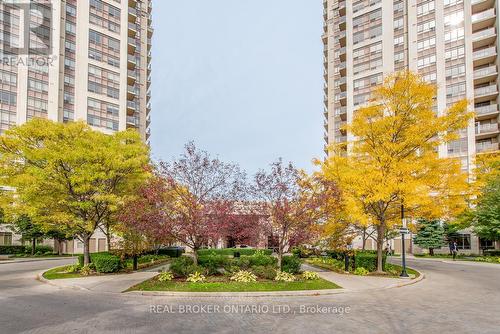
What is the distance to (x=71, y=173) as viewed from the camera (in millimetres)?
24562

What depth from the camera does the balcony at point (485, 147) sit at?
57250 mm

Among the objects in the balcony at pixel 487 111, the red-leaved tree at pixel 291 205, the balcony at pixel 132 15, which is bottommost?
the red-leaved tree at pixel 291 205

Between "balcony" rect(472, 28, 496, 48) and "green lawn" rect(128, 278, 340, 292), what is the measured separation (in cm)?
5585

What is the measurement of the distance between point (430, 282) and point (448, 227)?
3499 centimetres

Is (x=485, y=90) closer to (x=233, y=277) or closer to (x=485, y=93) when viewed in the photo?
(x=485, y=93)

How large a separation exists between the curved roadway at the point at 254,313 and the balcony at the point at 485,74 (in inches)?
1982

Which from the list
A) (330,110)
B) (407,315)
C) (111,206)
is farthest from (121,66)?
(407,315)

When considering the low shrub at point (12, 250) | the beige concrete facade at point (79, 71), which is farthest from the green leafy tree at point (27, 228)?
the beige concrete facade at point (79, 71)

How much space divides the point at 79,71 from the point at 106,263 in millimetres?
46826

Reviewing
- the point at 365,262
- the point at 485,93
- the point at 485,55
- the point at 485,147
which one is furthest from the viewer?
the point at 485,55

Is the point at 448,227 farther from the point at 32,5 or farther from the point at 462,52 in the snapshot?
the point at 32,5

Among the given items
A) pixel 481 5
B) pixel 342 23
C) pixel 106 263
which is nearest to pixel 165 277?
pixel 106 263

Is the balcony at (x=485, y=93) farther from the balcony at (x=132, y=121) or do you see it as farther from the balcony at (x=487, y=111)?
the balcony at (x=132, y=121)

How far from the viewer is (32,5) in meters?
58.7
